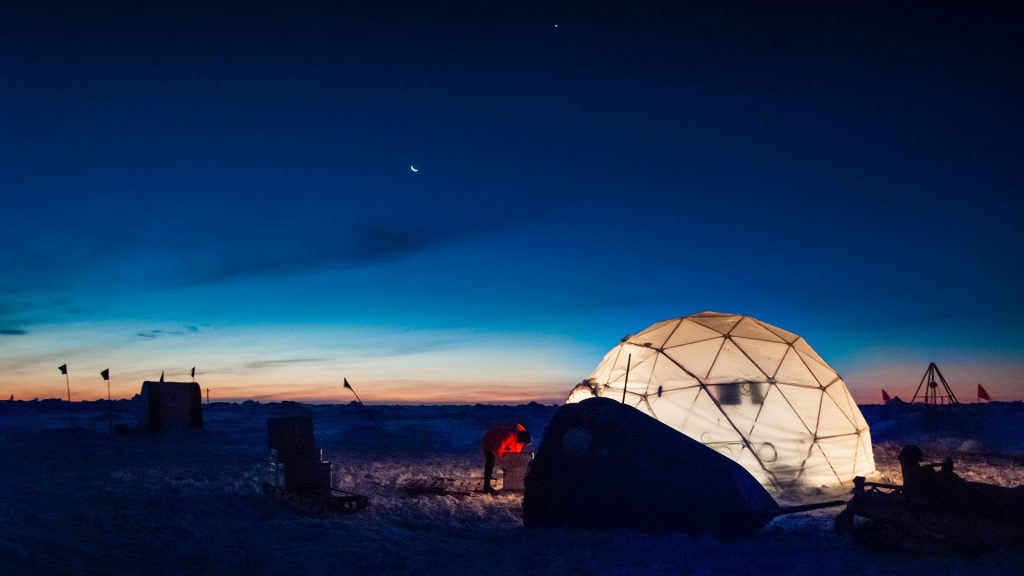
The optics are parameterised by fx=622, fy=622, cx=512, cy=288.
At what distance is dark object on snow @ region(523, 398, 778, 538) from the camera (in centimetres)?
830

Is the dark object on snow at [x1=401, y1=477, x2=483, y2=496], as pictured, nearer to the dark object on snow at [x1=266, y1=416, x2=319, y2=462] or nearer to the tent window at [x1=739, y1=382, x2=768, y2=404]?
the dark object on snow at [x1=266, y1=416, x2=319, y2=462]

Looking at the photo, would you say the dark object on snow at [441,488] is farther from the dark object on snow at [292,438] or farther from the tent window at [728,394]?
the tent window at [728,394]

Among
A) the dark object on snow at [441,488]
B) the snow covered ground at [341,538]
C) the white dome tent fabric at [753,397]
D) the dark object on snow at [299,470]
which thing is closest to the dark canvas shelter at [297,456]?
the dark object on snow at [299,470]

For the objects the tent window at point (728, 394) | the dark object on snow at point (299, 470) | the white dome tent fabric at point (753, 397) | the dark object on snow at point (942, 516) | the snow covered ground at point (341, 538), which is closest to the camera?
the snow covered ground at point (341, 538)

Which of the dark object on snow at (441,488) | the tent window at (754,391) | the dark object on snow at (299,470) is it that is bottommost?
the dark object on snow at (441,488)

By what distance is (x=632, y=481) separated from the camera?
8719 mm

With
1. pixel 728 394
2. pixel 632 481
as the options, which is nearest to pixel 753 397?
pixel 728 394

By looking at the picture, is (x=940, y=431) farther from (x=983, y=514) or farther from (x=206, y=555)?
(x=206, y=555)

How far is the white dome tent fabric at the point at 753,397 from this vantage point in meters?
12.7

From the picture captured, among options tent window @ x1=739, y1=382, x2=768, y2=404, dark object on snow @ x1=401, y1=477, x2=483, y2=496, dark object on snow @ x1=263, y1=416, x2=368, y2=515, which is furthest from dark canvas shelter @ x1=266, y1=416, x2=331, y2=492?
tent window @ x1=739, y1=382, x2=768, y2=404

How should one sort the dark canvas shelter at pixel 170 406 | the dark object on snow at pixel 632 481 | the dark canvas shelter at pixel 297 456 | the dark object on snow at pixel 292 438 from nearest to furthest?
the dark object on snow at pixel 632 481
the dark canvas shelter at pixel 297 456
the dark object on snow at pixel 292 438
the dark canvas shelter at pixel 170 406

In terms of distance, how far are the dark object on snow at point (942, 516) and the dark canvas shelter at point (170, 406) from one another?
Result: 25.8m

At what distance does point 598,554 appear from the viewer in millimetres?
7520

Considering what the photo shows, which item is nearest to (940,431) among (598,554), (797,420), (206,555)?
(797,420)
